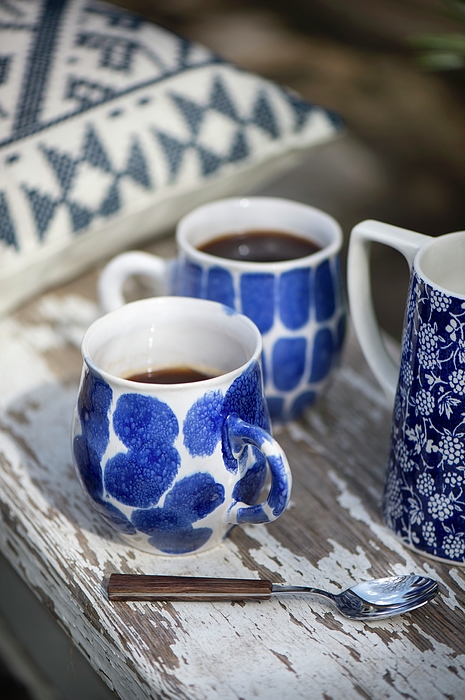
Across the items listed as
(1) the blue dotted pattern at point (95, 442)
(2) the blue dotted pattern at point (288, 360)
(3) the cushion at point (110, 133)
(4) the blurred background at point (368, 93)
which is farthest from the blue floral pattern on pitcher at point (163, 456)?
(4) the blurred background at point (368, 93)

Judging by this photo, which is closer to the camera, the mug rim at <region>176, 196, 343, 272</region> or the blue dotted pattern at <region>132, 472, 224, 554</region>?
the blue dotted pattern at <region>132, 472, 224, 554</region>

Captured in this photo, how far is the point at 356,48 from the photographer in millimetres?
1835

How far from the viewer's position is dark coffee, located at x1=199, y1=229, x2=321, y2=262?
2.07 ft

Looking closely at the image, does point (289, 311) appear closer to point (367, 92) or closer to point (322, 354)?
point (322, 354)

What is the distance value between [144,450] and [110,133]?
1.31 feet

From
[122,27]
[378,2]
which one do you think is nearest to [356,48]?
[378,2]

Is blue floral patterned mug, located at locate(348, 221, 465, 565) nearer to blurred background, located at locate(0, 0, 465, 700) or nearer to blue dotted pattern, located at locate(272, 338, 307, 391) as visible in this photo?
blue dotted pattern, located at locate(272, 338, 307, 391)

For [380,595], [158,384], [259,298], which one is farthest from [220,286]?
[380,595]

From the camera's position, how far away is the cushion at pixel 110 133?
2.26 ft

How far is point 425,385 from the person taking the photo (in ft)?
1.45

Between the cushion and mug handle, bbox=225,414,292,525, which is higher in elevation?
the cushion

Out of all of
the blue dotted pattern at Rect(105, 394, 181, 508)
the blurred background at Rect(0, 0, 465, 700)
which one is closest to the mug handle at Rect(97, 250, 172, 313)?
the blue dotted pattern at Rect(105, 394, 181, 508)

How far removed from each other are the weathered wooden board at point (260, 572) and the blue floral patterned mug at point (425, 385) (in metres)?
0.03

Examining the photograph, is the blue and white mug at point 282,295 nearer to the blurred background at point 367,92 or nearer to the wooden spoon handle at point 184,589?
the wooden spoon handle at point 184,589
